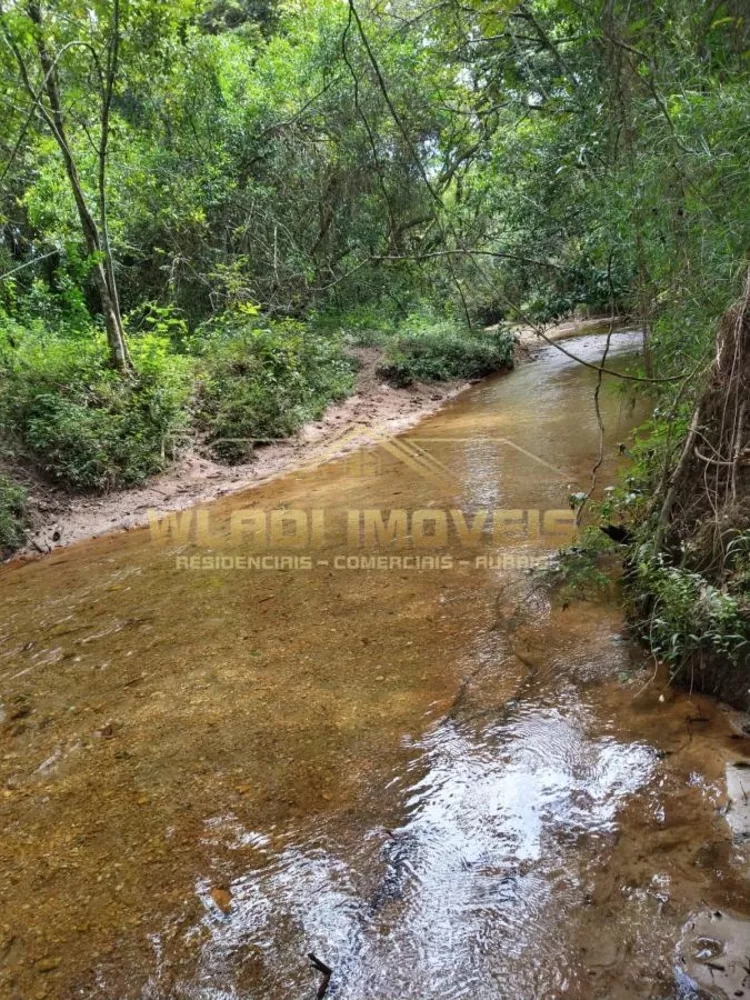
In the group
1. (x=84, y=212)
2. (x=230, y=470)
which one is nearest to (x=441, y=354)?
(x=230, y=470)

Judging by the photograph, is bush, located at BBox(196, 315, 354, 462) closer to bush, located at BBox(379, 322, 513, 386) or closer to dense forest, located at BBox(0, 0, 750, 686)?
dense forest, located at BBox(0, 0, 750, 686)

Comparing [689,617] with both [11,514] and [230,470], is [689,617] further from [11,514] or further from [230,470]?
[230,470]

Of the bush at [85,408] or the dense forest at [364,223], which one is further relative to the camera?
the bush at [85,408]

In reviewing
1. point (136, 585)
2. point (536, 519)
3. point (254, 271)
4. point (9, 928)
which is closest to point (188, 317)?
point (254, 271)

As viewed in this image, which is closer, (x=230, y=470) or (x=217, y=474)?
(x=217, y=474)

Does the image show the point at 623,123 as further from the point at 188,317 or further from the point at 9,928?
the point at 188,317

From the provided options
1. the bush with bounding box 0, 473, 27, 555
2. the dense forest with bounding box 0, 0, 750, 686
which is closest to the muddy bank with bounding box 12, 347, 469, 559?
the bush with bounding box 0, 473, 27, 555

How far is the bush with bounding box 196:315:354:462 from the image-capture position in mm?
8133

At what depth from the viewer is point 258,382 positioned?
8820 millimetres

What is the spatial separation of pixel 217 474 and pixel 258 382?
1913 millimetres

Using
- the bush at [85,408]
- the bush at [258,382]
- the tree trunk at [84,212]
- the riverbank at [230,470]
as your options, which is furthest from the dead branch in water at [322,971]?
the tree trunk at [84,212]

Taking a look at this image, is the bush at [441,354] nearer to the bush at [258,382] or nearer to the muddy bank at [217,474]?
the muddy bank at [217,474]

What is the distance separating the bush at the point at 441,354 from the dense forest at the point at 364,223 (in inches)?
2.8

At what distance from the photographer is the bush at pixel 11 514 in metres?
5.55
